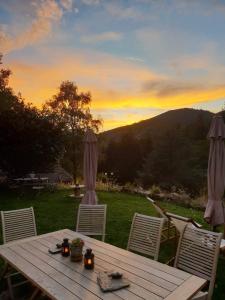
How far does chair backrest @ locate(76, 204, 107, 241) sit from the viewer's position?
185 inches

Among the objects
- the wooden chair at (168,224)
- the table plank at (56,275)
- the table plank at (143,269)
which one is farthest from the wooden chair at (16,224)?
the wooden chair at (168,224)

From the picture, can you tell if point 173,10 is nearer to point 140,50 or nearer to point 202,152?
point 140,50

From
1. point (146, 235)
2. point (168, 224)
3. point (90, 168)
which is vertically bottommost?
point (168, 224)

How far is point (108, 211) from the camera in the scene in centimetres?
890

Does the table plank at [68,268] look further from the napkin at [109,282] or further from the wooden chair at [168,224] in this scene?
the wooden chair at [168,224]

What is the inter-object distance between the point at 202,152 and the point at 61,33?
25.9m

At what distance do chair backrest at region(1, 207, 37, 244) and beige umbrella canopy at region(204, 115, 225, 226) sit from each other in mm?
3262

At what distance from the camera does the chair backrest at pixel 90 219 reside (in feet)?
15.4

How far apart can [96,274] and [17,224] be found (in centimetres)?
205

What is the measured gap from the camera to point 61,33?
26.5 ft

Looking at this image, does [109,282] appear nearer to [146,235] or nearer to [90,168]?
[146,235]

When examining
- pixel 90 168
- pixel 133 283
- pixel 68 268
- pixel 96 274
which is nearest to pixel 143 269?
pixel 133 283

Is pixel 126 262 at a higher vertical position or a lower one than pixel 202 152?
lower

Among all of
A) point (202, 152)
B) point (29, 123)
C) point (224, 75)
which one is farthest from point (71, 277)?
point (202, 152)
